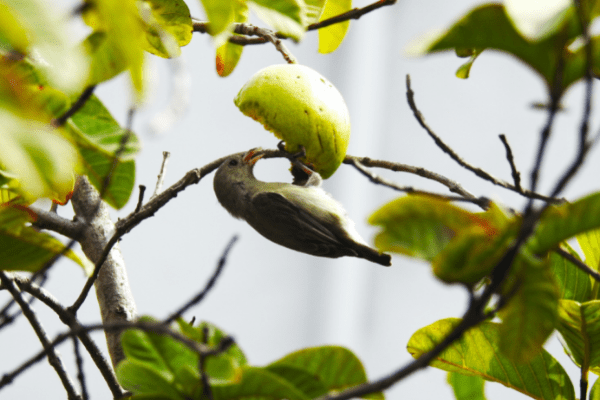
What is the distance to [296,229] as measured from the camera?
853 millimetres

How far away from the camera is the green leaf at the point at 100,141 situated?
41cm

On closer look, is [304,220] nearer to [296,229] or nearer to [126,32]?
[296,229]

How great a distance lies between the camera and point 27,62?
1.36 feet

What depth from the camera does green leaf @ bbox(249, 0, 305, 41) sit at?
384 millimetres

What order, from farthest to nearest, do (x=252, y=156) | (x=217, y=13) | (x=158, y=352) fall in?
(x=252, y=156), (x=158, y=352), (x=217, y=13)

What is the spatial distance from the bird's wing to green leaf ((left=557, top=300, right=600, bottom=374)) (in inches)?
14.4

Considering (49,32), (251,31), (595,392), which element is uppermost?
(251,31)

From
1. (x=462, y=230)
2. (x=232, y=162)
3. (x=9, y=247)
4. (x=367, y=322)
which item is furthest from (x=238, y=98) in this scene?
(x=367, y=322)

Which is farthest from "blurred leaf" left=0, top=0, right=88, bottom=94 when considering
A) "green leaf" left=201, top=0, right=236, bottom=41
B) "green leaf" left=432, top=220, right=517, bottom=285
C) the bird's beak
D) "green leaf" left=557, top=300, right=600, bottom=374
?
the bird's beak

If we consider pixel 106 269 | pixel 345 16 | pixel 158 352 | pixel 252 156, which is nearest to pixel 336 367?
pixel 158 352

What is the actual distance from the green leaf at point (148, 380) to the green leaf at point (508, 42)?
0.32 m

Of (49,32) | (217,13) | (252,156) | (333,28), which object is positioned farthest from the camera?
(252,156)

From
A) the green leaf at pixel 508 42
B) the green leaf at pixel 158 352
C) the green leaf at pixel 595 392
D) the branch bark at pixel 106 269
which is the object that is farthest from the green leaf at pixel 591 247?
the branch bark at pixel 106 269

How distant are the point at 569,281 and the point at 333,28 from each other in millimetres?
507
